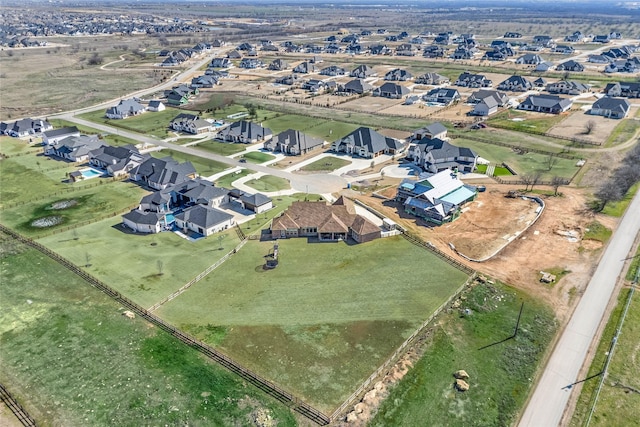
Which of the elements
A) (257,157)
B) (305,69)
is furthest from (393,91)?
(257,157)

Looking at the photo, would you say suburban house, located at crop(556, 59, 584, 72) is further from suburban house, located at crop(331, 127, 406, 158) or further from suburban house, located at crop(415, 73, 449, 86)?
suburban house, located at crop(331, 127, 406, 158)

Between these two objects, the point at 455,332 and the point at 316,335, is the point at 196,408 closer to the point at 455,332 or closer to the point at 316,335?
the point at 316,335

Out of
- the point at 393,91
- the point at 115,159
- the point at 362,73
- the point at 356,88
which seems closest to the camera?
the point at 115,159

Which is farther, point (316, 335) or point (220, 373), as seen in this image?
point (316, 335)

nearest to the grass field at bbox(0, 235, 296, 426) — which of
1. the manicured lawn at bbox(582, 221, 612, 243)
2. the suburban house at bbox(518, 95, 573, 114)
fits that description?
the manicured lawn at bbox(582, 221, 612, 243)

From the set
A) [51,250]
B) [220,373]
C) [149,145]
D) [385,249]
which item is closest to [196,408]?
[220,373]

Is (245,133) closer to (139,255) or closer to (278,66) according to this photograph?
(139,255)
